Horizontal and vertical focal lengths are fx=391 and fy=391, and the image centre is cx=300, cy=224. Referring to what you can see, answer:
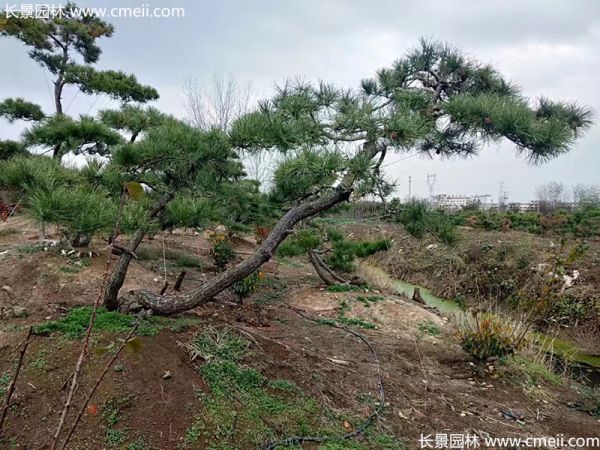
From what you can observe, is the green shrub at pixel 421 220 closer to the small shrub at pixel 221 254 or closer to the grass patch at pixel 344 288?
the grass patch at pixel 344 288

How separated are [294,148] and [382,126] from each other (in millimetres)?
440

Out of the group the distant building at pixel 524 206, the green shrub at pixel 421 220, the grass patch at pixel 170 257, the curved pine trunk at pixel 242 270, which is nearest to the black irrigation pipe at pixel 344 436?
the curved pine trunk at pixel 242 270

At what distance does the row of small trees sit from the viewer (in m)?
1.73

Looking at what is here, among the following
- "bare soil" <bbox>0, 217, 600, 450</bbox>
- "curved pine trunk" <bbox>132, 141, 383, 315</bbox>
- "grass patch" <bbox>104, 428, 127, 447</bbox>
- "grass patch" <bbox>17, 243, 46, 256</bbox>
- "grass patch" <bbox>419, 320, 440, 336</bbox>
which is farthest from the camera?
"grass patch" <bbox>419, 320, 440, 336</bbox>

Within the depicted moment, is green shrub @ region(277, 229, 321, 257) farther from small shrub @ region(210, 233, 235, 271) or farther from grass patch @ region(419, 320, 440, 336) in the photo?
grass patch @ region(419, 320, 440, 336)

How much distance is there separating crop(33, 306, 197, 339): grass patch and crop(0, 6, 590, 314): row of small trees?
9cm

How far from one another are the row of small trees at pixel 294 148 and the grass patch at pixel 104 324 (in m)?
0.09

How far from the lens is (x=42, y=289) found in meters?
2.93

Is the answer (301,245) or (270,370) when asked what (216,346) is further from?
(301,245)

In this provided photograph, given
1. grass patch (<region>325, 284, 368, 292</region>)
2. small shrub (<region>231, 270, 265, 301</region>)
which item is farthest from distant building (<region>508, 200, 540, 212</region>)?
small shrub (<region>231, 270, 265, 301</region>)

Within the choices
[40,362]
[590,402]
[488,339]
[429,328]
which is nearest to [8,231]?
[40,362]

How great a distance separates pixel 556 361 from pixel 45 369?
174 inches

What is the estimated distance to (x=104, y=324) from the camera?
2.05 m

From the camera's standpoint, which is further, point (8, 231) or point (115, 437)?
point (8, 231)
